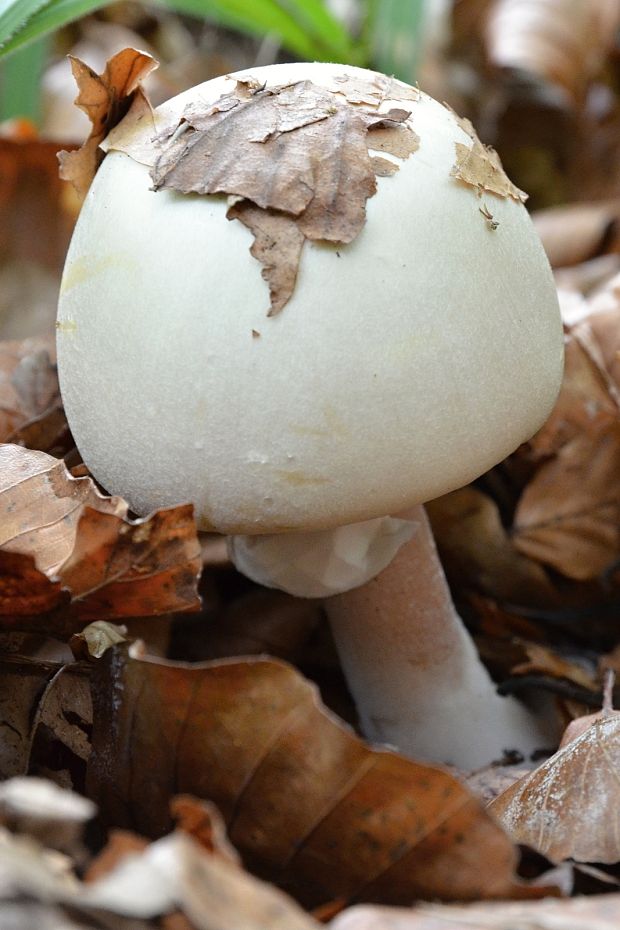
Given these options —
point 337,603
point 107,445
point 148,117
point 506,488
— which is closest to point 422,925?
point 107,445

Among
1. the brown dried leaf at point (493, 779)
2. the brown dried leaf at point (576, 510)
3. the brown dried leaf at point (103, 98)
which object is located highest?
the brown dried leaf at point (103, 98)

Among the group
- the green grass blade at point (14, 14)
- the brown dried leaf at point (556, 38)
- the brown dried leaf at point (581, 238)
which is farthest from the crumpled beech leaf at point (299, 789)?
the brown dried leaf at point (556, 38)

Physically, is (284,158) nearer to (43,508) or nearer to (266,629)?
(43,508)

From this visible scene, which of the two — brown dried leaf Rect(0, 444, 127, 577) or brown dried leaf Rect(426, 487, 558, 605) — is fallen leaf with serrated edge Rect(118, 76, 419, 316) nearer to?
brown dried leaf Rect(0, 444, 127, 577)

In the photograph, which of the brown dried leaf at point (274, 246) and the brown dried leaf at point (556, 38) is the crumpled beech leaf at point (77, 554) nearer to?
the brown dried leaf at point (274, 246)

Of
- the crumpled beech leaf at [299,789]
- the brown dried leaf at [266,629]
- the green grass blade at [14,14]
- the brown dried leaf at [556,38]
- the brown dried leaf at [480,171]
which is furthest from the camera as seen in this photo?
the brown dried leaf at [556,38]

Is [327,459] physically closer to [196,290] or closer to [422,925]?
[196,290]
